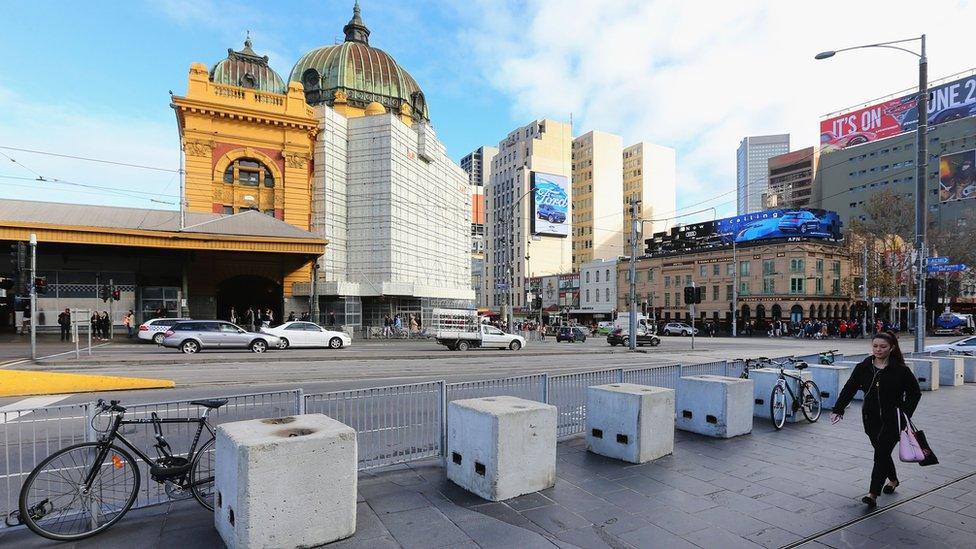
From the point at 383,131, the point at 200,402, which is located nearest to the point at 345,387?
the point at 200,402

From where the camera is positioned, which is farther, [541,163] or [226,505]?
[541,163]

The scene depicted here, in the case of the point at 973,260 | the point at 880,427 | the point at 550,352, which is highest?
the point at 973,260

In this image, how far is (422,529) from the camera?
459 cm

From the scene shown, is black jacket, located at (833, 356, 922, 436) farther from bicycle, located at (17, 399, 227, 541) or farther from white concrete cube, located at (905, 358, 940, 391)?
white concrete cube, located at (905, 358, 940, 391)

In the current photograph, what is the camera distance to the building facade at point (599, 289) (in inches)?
2904

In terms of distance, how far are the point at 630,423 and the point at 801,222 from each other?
59568 mm

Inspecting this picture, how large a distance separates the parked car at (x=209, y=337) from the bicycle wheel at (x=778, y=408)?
69.7 feet

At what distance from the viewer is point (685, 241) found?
67.4 meters

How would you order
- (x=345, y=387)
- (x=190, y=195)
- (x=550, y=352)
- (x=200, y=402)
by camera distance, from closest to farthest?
(x=200, y=402) → (x=345, y=387) → (x=550, y=352) → (x=190, y=195)

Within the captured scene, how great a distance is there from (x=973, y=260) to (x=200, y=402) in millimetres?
67418

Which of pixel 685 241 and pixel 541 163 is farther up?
pixel 541 163

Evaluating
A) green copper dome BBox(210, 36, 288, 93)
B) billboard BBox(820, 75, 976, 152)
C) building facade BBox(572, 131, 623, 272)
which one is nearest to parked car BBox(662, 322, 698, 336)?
billboard BBox(820, 75, 976, 152)

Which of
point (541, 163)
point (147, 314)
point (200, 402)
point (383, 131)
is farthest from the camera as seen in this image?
point (541, 163)

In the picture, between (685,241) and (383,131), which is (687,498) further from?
(685,241)
